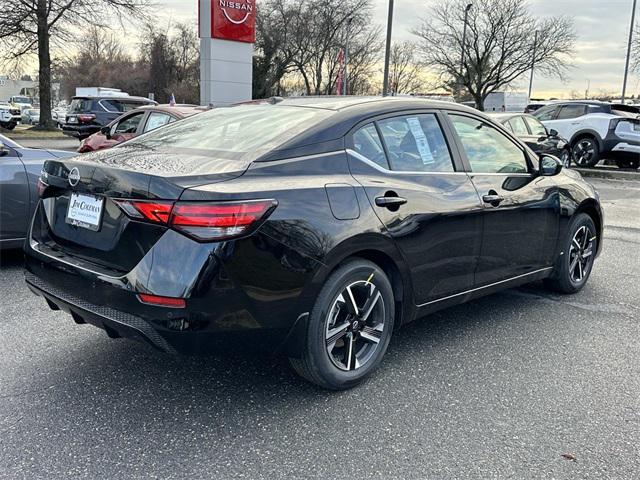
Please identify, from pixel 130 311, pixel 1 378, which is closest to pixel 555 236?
pixel 130 311

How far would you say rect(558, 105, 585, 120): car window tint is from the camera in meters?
16.5

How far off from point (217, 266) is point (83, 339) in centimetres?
176

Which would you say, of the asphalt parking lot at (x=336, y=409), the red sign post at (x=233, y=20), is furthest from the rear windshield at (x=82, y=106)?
the asphalt parking lot at (x=336, y=409)

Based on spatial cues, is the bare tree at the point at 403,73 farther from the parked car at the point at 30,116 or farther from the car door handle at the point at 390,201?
the car door handle at the point at 390,201

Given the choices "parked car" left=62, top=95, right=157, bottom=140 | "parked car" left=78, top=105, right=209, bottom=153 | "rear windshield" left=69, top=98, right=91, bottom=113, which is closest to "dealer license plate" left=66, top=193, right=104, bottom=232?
"parked car" left=78, top=105, right=209, bottom=153

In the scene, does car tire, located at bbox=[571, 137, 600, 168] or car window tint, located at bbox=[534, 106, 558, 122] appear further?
car window tint, located at bbox=[534, 106, 558, 122]

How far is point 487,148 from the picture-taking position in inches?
160

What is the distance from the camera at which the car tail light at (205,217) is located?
254 centimetres

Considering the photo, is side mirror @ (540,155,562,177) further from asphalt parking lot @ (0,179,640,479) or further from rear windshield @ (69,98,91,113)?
rear windshield @ (69,98,91,113)

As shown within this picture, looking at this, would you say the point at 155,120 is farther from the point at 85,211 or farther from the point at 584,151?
the point at 584,151

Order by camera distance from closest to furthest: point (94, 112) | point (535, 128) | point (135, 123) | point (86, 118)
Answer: point (135, 123)
point (535, 128)
point (86, 118)
point (94, 112)

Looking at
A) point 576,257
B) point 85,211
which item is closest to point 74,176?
point 85,211

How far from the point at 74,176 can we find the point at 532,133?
12285 millimetres

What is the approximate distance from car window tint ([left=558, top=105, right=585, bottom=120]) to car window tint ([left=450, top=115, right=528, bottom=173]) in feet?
45.1
